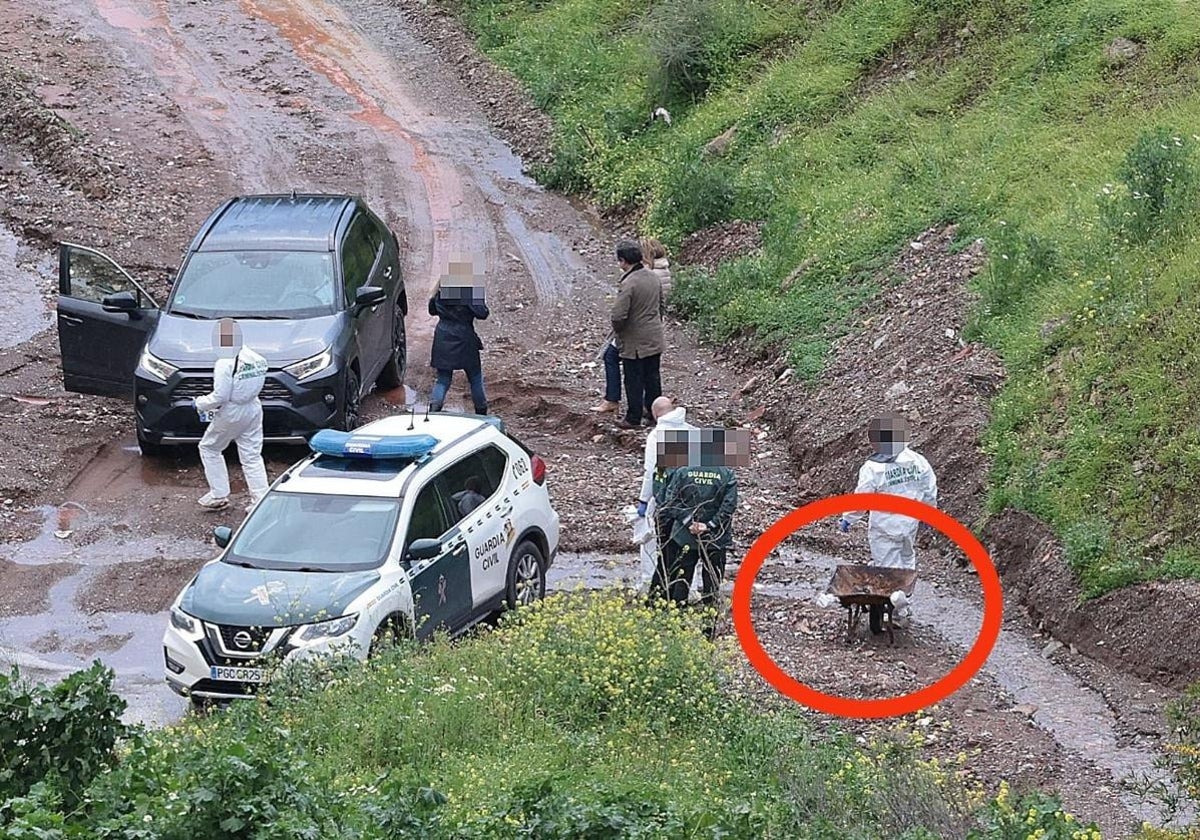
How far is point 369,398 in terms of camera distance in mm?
16703

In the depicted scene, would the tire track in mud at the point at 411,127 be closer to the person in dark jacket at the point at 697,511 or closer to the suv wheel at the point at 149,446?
the suv wheel at the point at 149,446

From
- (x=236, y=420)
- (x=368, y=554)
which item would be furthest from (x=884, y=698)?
(x=236, y=420)

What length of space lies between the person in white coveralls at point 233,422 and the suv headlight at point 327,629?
336cm

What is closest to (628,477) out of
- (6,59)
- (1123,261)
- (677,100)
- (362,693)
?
(1123,261)

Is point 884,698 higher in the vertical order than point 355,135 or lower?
lower

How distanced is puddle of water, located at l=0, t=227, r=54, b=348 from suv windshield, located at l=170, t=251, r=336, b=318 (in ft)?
10.5

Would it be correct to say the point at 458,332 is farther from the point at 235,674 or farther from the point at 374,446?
the point at 235,674

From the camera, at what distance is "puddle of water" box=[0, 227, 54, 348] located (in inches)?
706

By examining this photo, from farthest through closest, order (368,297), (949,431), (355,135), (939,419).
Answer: (355,135) < (368,297) < (939,419) < (949,431)

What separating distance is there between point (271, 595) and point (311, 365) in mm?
4565

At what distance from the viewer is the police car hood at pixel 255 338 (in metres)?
14.5

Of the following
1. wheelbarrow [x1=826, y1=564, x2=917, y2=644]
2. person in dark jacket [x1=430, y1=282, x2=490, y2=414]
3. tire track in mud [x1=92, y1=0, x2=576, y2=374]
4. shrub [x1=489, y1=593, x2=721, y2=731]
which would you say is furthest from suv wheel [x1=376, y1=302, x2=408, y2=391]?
shrub [x1=489, y1=593, x2=721, y2=731]

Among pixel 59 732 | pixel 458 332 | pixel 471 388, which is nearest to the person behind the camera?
pixel 59 732

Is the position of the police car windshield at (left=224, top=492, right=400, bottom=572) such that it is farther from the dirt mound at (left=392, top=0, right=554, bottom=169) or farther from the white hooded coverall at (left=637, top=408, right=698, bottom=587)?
the dirt mound at (left=392, top=0, right=554, bottom=169)
